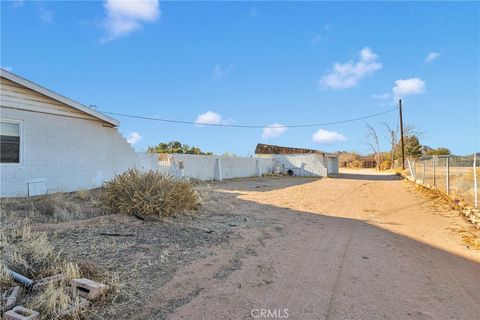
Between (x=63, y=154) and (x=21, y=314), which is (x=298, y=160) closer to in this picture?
(x=63, y=154)

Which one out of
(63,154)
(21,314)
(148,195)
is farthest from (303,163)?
(21,314)

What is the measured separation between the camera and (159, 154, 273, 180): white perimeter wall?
677 inches

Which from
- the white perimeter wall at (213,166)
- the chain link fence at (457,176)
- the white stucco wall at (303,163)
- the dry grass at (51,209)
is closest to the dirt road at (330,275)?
the chain link fence at (457,176)

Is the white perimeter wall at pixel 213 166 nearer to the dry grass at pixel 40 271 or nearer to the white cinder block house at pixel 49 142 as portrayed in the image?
the white cinder block house at pixel 49 142

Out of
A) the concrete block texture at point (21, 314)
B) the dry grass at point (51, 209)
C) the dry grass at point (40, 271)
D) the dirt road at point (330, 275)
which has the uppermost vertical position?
the dry grass at point (51, 209)

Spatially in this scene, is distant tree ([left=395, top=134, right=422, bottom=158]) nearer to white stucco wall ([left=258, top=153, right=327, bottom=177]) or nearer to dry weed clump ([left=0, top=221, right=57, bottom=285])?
white stucco wall ([left=258, top=153, right=327, bottom=177])

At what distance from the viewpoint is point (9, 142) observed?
332 inches

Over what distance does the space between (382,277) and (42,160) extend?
9.39 meters

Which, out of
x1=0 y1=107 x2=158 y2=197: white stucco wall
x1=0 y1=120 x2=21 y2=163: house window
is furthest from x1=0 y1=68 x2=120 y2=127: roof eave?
x1=0 y1=120 x2=21 y2=163: house window

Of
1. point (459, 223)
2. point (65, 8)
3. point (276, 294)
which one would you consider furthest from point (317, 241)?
point (65, 8)

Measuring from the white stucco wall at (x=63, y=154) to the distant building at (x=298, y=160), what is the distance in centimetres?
1974

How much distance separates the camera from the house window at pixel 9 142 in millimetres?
8292

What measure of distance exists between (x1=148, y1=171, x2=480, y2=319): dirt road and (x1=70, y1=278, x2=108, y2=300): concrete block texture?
48cm

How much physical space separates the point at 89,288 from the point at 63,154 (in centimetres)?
803
